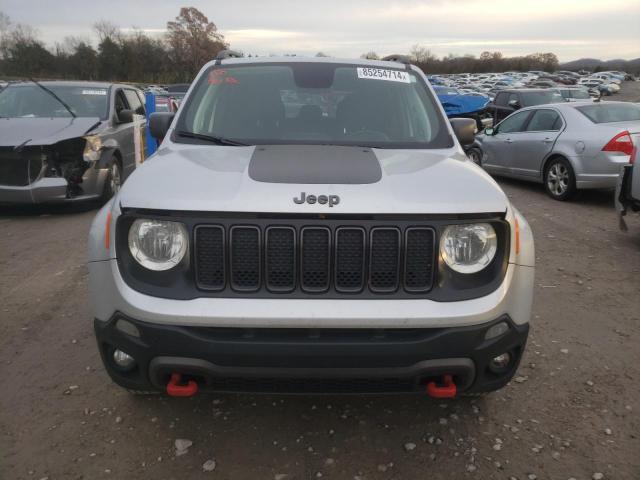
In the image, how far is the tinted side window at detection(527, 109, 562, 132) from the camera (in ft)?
30.4

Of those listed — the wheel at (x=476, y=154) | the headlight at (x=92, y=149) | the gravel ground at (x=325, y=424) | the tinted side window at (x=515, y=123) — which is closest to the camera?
the gravel ground at (x=325, y=424)

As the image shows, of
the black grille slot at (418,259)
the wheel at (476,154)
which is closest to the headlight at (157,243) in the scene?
the black grille slot at (418,259)

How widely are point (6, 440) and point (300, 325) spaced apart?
67.4 inches

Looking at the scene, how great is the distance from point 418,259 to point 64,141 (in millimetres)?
6363

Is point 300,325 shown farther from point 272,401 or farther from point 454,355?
point 272,401

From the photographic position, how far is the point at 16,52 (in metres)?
67.4

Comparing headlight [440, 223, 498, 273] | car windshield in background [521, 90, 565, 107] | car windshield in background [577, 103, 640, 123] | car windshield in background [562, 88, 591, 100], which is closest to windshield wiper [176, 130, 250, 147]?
headlight [440, 223, 498, 273]

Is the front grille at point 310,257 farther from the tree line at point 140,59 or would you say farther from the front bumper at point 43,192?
the tree line at point 140,59

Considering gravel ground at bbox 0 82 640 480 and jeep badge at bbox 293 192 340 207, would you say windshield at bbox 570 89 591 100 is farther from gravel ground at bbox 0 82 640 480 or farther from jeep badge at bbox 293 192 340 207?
jeep badge at bbox 293 192 340 207

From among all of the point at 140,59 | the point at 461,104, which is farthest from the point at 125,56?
the point at 461,104

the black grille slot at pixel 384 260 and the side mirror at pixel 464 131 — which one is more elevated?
the side mirror at pixel 464 131

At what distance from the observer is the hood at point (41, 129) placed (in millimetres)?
7262

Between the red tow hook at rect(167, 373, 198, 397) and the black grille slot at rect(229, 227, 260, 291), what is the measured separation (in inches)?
18.7

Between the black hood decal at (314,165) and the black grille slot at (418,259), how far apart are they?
1.08 feet
